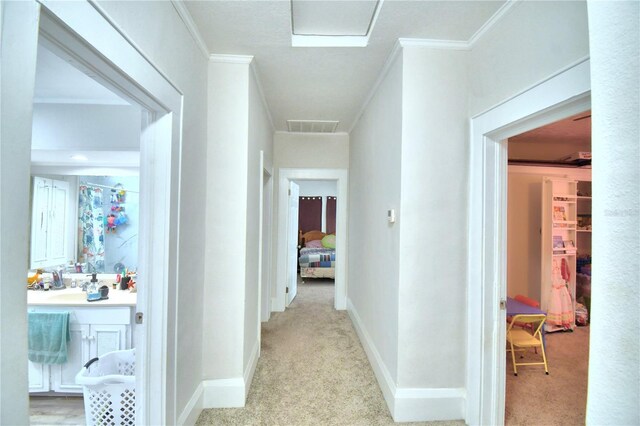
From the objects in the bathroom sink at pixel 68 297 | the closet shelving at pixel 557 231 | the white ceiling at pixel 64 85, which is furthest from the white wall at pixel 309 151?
the closet shelving at pixel 557 231

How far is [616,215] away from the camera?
1.74 feet

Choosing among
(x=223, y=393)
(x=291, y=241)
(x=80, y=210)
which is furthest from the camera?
(x=291, y=241)

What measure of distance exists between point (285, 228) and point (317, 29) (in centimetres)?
271

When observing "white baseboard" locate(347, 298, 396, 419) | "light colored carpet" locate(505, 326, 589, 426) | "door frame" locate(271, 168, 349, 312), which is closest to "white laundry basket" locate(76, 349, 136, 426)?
"white baseboard" locate(347, 298, 396, 419)

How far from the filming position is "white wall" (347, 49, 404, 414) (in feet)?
6.57

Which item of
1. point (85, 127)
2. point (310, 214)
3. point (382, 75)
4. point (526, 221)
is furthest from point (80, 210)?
point (310, 214)

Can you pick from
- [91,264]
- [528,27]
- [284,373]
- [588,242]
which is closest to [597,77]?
[528,27]

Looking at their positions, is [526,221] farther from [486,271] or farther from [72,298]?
[72,298]

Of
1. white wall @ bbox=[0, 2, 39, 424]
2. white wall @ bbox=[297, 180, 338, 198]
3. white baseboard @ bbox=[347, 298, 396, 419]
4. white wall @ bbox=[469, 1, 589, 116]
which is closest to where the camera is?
white wall @ bbox=[0, 2, 39, 424]

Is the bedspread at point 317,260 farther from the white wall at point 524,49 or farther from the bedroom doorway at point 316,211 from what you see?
the white wall at point 524,49

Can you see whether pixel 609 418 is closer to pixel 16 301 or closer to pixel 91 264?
pixel 16 301

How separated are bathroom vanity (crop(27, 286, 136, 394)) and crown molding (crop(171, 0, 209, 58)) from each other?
1980mm

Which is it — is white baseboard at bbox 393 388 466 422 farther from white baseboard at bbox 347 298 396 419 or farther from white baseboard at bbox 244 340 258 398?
white baseboard at bbox 244 340 258 398

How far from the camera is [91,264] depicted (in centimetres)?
259
